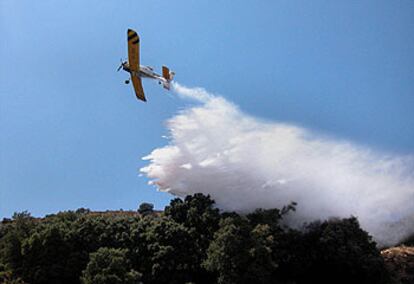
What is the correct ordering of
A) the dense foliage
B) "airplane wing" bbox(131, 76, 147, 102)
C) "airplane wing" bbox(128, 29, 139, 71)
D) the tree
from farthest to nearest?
"airplane wing" bbox(131, 76, 147, 102) < "airplane wing" bbox(128, 29, 139, 71) < the dense foliage < the tree

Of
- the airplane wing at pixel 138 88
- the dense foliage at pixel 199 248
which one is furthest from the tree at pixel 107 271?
the airplane wing at pixel 138 88

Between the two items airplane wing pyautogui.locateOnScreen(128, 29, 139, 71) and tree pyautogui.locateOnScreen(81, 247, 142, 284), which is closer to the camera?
tree pyautogui.locateOnScreen(81, 247, 142, 284)

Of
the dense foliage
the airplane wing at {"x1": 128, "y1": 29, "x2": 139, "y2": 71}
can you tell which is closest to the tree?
the dense foliage

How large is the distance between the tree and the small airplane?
56.8 ft

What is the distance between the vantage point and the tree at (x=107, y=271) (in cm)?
3356

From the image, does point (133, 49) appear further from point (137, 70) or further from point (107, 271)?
point (107, 271)

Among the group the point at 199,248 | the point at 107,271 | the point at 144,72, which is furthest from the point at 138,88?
the point at 107,271

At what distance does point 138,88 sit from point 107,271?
19.3m

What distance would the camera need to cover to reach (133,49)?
149 ft

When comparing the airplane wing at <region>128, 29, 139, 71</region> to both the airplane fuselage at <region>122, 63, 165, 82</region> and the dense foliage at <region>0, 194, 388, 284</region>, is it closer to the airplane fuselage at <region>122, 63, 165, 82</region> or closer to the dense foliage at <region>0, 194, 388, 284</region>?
the airplane fuselage at <region>122, 63, 165, 82</region>

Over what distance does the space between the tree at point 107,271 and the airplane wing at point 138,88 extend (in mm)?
16772

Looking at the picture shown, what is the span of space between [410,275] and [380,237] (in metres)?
10.7

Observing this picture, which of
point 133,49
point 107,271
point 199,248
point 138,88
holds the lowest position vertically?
point 107,271

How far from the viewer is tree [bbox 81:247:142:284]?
3356cm
